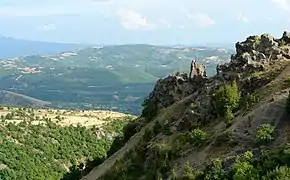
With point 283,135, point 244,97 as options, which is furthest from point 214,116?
point 283,135

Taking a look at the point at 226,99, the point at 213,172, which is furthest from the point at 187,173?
the point at 226,99

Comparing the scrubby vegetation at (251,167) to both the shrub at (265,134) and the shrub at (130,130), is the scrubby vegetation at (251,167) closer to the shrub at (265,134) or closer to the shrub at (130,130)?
the shrub at (265,134)

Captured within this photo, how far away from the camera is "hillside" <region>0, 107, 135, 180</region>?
88.4 meters

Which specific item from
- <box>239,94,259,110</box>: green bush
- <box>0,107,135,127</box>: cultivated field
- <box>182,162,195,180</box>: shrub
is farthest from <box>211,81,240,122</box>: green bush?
<box>0,107,135,127</box>: cultivated field

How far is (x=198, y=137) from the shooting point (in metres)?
31.7

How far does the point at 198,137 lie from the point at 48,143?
69.8 m

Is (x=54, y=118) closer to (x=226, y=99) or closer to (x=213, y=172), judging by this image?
(x=226, y=99)

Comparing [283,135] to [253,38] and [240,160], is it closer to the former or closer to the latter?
[240,160]

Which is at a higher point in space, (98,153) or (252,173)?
(252,173)

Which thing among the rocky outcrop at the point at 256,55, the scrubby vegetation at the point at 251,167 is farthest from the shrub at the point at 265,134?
the rocky outcrop at the point at 256,55

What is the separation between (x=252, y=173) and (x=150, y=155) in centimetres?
1152

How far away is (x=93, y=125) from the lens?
363 feet

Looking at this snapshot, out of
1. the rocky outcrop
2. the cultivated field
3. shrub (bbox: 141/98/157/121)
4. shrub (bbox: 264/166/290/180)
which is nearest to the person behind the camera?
shrub (bbox: 264/166/290/180)

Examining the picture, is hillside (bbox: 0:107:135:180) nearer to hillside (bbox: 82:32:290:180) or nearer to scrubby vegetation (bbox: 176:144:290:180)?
hillside (bbox: 82:32:290:180)
